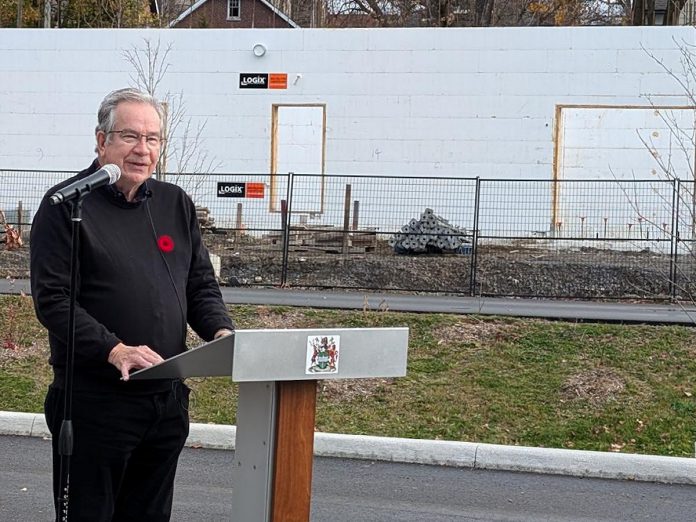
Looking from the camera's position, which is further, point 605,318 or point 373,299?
point 373,299

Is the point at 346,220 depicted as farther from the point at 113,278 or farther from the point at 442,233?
the point at 113,278

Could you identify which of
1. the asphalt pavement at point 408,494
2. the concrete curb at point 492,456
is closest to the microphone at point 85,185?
the asphalt pavement at point 408,494

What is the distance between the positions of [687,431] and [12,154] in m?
18.8

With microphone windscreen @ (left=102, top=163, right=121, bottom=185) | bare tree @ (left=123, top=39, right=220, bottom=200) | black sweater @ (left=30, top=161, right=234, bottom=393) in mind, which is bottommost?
black sweater @ (left=30, top=161, right=234, bottom=393)

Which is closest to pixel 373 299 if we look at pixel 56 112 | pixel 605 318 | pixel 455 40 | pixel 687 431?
pixel 605 318

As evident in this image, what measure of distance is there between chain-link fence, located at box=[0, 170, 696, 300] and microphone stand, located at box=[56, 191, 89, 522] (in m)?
10.8

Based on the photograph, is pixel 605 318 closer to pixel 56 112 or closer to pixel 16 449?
pixel 16 449

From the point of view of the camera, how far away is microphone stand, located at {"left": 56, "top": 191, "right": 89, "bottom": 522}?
3363mm

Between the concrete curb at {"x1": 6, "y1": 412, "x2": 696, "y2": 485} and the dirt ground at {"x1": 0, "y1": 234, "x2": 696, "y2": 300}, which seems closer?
the concrete curb at {"x1": 6, "y1": 412, "x2": 696, "y2": 485}

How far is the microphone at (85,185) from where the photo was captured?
10.9ft

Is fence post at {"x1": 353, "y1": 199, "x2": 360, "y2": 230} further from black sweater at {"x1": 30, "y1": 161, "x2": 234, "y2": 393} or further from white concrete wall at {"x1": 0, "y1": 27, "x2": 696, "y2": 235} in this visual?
black sweater at {"x1": 30, "y1": 161, "x2": 234, "y2": 393}

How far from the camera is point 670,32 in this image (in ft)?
69.8

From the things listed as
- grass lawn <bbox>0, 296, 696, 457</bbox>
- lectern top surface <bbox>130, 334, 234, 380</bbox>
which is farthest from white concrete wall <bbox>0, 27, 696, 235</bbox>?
lectern top surface <bbox>130, 334, 234, 380</bbox>

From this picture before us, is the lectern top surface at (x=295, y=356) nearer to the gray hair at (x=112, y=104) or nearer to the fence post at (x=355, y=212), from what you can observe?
the gray hair at (x=112, y=104)
